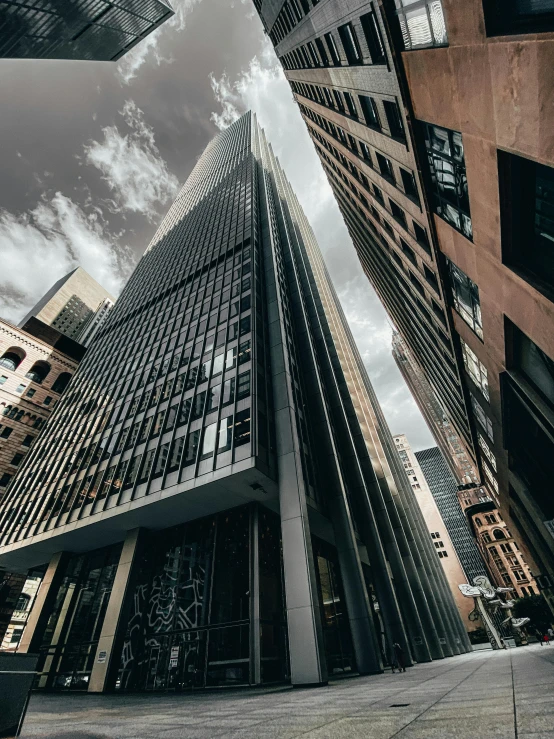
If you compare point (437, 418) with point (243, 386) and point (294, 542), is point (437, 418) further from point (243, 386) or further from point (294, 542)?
point (294, 542)

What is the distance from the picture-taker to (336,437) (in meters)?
30.4

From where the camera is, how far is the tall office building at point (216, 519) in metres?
17.7

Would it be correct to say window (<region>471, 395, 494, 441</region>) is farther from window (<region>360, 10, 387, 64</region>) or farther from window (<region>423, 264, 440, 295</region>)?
window (<region>360, 10, 387, 64</region>)

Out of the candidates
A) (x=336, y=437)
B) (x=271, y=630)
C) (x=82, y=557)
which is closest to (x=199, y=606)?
(x=271, y=630)

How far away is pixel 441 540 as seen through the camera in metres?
100

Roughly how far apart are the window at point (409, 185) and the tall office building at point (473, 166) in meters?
0.06

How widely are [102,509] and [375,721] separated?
908 inches

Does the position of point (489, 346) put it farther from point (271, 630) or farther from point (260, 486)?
point (271, 630)

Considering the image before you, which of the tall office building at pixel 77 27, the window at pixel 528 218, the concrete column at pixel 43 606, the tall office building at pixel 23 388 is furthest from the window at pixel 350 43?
the tall office building at pixel 23 388

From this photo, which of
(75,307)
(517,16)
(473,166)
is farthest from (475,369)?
(75,307)

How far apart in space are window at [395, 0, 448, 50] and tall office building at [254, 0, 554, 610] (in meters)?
0.06

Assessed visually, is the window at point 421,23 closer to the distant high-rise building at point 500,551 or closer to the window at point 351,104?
the window at point 351,104

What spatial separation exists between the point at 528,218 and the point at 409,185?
796 centimetres

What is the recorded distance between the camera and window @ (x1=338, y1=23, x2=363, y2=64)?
55.3 feet
